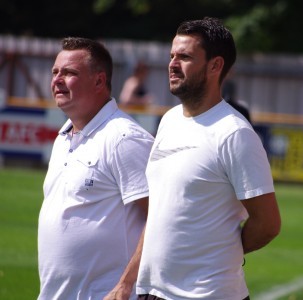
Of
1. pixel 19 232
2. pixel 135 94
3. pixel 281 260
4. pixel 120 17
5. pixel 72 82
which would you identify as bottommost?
pixel 19 232

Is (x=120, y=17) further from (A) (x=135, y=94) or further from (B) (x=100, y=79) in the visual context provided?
(B) (x=100, y=79)

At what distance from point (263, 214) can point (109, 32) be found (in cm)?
2928

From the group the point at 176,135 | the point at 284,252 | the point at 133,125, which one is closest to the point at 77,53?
the point at 133,125

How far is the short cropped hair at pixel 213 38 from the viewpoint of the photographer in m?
5.14

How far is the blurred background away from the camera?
22.2m

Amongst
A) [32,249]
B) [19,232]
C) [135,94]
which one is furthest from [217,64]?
[135,94]

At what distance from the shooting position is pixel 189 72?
511 cm

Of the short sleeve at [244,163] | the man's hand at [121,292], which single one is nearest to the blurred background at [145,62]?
the man's hand at [121,292]

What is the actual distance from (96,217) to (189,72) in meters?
0.92

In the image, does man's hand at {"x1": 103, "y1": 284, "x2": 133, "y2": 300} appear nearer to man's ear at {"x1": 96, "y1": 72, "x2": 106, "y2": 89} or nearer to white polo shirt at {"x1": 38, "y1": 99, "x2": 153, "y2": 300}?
white polo shirt at {"x1": 38, "y1": 99, "x2": 153, "y2": 300}

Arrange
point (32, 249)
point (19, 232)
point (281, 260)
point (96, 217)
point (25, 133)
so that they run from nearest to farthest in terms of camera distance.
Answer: point (96, 217)
point (32, 249)
point (281, 260)
point (19, 232)
point (25, 133)

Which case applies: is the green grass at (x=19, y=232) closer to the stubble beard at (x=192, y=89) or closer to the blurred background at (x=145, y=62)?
the blurred background at (x=145, y=62)

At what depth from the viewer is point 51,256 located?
5598 mm

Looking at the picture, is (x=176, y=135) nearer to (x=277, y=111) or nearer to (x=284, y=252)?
(x=284, y=252)
